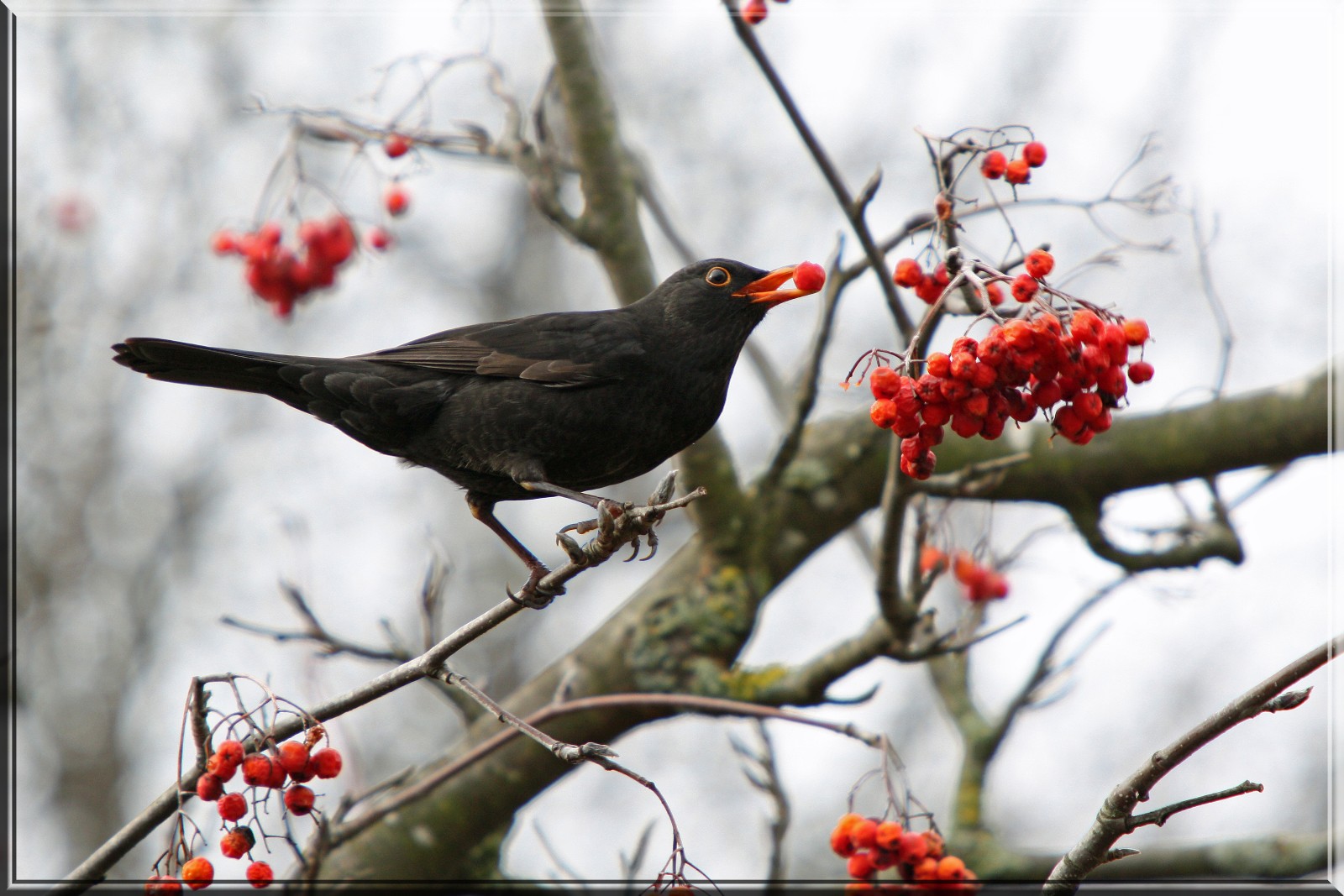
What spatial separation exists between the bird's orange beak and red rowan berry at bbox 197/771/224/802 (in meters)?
1.86

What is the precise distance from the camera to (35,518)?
28.2 feet

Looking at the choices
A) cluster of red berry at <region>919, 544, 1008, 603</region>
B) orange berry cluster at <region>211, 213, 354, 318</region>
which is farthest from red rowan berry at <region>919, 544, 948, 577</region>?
orange berry cluster at <region>211, 213, 354, 318</region>

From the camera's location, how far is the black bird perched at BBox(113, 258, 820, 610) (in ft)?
9.87

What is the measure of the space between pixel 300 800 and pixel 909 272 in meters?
1.71

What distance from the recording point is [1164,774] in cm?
180

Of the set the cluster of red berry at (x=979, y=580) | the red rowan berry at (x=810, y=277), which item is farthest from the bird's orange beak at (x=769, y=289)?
the cluster of red berry at (x=979, y=580)

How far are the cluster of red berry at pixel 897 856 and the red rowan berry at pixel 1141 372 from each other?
1087 millimetres

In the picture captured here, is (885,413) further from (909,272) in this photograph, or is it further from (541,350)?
(541,350)

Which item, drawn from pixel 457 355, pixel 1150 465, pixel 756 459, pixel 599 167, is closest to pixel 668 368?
pixel 457 355

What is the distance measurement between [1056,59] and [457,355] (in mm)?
7621

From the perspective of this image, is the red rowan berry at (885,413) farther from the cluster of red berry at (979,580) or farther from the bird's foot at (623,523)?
the cluster of red berry at (979,580)

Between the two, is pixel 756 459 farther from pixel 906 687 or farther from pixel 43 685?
pixel 43 685

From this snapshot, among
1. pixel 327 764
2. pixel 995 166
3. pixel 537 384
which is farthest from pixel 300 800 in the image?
pixel 995 166

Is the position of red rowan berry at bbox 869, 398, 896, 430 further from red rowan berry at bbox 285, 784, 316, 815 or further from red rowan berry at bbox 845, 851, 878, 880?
red rowan berry at bbox 285, 784, 316, 815
